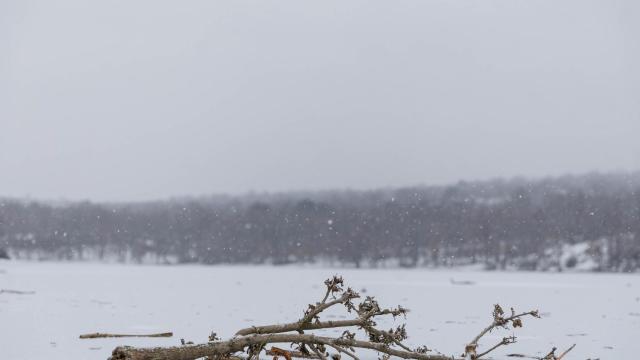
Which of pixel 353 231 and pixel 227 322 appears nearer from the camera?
pixel 227 322

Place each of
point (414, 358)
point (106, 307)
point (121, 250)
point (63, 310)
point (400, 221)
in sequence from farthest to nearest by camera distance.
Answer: point (400, 221)
point (121, 250)
point (106, 307)
point (63, 310)
point (414, 358)

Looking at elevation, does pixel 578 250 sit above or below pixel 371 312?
below

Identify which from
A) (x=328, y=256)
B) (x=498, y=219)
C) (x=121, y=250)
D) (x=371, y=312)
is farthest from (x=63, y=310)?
(x=498, y=219)

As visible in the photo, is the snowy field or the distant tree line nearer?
the snowy field

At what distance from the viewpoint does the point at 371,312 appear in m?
7.15

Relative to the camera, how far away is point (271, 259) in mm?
110500

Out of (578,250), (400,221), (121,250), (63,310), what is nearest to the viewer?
(63,310)

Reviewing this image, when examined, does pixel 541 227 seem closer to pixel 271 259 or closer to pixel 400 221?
pixel 400 221

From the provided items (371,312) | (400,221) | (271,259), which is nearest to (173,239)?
(271,259)

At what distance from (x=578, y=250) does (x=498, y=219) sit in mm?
19126

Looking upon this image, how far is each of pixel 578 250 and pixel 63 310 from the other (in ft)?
331

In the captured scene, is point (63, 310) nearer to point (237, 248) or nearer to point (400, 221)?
point (237, 248)

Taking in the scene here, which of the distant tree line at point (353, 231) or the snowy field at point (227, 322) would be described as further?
the distant tree line at point (353, 231)

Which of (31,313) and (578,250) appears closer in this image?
(31,313)
